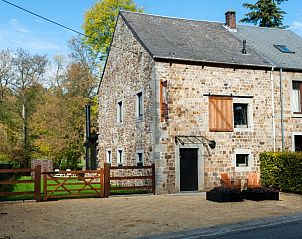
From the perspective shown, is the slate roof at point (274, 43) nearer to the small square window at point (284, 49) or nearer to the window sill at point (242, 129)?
the small square window at point (284, 49)

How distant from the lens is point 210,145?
638 inches

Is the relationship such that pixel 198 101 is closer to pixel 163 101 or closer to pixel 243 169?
pixel 163 101

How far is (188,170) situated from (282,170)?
155 inches

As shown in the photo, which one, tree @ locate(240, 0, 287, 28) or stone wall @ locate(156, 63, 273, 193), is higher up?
tree @ locate(240, 0, 287, 28)

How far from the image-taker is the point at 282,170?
15.7 metres

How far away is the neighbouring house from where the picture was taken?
1564 cm

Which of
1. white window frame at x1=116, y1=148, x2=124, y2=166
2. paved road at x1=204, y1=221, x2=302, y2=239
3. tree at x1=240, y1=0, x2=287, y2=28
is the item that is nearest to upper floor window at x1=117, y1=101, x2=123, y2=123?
white window frame at x1=116, y1=148, x2=124, y2=166

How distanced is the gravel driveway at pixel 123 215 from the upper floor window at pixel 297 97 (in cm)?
570

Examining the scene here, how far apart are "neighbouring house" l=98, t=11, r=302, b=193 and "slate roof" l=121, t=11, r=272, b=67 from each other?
6cm

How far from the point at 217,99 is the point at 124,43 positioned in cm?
600

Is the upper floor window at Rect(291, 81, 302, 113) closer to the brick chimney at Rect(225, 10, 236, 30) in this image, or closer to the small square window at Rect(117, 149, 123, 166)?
the brick chimney at Rect(225, 10, 236, 30)

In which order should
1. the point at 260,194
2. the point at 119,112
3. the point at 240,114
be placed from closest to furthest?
1. the point at 260,194
2. the point at 240,114
3. the point at 119,112

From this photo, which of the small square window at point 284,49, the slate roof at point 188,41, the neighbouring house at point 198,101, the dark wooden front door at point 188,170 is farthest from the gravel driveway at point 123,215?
the small square window at point 284,49

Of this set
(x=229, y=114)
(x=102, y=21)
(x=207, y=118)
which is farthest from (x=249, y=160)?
(x=102, y=21)
